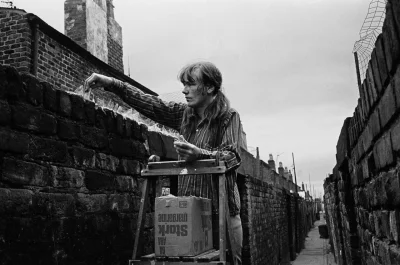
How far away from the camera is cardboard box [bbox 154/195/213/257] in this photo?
217 cm

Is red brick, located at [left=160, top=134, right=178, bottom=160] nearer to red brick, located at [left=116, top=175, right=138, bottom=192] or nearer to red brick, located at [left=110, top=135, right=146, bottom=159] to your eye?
red brick, located at [left=110, top=135, right=146, bottom=159]

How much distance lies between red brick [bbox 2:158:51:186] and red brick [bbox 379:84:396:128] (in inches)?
78.9

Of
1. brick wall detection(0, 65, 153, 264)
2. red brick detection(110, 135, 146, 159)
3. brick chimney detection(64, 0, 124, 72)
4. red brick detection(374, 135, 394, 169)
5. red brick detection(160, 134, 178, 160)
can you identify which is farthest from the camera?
brick chimney detection(64, 0, 124, 72)

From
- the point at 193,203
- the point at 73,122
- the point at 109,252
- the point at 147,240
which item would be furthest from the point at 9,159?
the point at 147,240

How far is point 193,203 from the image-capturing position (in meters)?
2.20

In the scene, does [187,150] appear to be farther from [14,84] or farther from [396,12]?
[396,12]

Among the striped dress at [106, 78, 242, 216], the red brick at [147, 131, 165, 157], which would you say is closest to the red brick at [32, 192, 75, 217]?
the striped dress at [106, 78, 242, 216]

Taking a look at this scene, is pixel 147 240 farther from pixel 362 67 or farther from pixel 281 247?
pixel 281 247

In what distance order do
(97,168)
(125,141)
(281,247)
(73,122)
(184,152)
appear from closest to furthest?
(184,152), (73,122), (97,168), (125,141), (281,247)

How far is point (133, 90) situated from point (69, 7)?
8216mm

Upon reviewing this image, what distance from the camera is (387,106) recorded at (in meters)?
1.78

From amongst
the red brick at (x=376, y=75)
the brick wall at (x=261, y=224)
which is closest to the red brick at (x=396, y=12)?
the red brick at (x=376, y=75)

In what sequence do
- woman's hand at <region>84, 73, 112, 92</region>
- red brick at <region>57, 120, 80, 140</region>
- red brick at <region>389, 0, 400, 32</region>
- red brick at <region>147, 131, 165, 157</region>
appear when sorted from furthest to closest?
1. red brick at <region>147, 131, 165, 157</region>
2. red brick at <region>57, 120, 80, 140</region>
3. woman's hand at <region>84, 73, 112, 92</region>
4. red brick at <region>389, 0, 400, 32</region>

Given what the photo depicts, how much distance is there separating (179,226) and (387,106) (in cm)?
123
